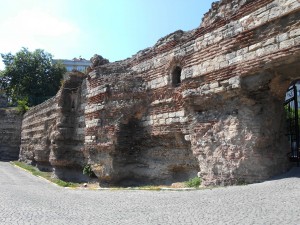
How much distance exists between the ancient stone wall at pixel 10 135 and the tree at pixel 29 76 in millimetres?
5757

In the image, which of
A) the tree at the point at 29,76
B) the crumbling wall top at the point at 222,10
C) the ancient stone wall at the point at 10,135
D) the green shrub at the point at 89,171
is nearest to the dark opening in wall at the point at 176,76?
the crumbling wall top at the point at 222,10

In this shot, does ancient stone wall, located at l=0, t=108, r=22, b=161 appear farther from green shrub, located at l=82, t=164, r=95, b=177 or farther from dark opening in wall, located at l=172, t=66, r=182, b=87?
dark opening in wall, located at l=172, t=66, r=182, b=87

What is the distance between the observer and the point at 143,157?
36.2ft

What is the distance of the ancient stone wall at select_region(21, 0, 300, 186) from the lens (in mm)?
7434

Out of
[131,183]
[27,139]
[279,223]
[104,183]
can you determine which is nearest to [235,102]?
[279,223]

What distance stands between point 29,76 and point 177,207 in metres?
31.5

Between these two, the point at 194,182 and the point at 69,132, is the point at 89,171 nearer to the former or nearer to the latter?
the point at 69,132

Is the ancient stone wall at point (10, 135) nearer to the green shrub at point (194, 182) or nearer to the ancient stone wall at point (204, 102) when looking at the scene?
the ancient stone wall at point (204, 102)

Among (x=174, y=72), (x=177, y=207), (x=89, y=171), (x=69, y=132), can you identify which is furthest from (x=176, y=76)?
(x=69, y=132)

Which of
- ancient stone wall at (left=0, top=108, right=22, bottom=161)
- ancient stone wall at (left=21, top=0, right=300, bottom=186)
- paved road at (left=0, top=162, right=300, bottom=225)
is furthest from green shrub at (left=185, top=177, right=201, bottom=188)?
ancient stone wall at (left=0, top=108, right=22, bottom=161)

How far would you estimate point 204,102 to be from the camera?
8703 mm

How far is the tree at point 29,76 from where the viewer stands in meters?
34.0

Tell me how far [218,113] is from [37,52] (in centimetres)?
3209

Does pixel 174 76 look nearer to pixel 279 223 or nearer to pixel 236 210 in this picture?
pixel 236 210
